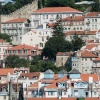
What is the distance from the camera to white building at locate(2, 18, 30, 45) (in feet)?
415

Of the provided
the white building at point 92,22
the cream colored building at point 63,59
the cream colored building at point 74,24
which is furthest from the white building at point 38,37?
the cream colored building at point 63,59

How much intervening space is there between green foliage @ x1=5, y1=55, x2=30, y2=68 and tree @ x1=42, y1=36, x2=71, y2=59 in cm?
218

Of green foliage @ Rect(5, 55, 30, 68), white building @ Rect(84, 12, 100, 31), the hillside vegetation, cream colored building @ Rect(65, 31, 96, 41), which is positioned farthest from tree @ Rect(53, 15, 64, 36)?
the hillside vegetation

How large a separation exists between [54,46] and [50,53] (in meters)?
0.80

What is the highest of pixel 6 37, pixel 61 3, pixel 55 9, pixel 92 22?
pixel 61 3

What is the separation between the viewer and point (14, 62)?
115 m

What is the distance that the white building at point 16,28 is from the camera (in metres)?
126

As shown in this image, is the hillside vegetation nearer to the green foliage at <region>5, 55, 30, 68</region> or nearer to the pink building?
the pink building

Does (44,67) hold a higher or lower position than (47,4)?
lower

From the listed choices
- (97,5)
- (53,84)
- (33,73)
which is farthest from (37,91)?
(97,5)

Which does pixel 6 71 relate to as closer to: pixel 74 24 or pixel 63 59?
pixel 63 59

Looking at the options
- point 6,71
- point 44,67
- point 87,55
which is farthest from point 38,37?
point 6,71

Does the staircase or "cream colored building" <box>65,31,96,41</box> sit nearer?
"cream colored building" <box>65,31,96,41</box>

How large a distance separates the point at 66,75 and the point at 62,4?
1349 inches
